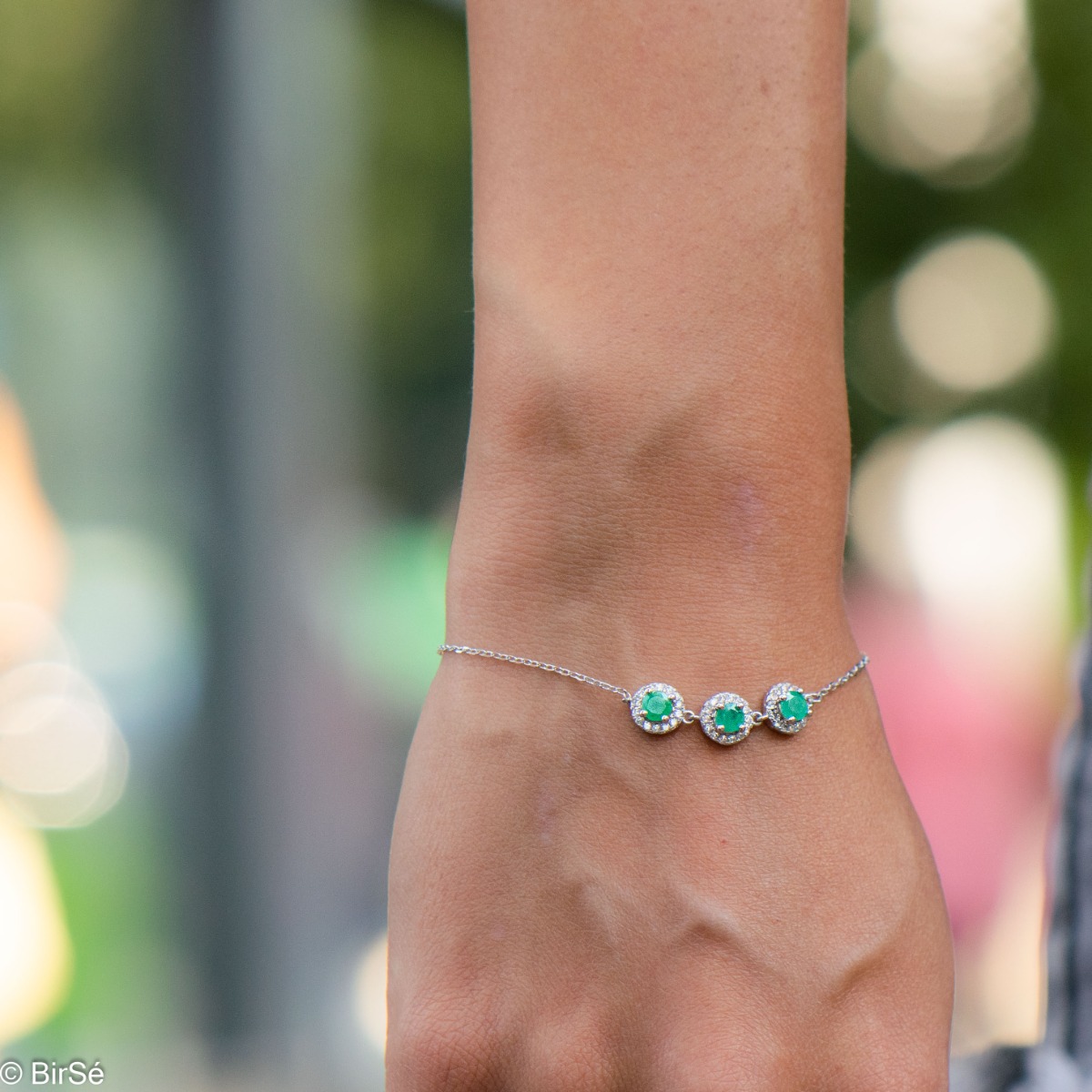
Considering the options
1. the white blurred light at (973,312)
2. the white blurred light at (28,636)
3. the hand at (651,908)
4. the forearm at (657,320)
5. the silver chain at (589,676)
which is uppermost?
the white blurred light at (973,312)

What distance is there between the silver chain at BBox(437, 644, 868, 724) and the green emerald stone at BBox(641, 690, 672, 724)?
0.04 feet

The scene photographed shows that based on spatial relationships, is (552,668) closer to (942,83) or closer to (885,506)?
(885,506)

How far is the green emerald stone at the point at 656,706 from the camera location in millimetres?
778

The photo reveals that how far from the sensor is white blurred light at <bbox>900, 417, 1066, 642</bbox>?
3709mm

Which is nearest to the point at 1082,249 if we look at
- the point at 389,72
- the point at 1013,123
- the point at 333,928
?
the point at 1013,123

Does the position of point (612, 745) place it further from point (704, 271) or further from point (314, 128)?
point (314, 128)

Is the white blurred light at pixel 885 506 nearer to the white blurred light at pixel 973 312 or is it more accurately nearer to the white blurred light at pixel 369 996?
the white blurred light at pixel 973 312

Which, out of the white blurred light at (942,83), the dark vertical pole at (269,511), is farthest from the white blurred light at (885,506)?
the dark vertical pole at (269,511)

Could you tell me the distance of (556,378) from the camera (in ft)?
2.59

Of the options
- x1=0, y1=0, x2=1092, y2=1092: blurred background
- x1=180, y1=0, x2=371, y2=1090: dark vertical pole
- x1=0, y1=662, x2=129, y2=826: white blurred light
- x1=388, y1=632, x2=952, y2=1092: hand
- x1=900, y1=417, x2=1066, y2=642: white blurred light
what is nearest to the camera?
x1=388, y1=632, x2=952, y2=1092: hand

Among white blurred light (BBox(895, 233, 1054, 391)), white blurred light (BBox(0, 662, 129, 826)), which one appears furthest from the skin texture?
white blurred light (BBox(895, 233, 1054, 391))

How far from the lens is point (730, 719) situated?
783 mm

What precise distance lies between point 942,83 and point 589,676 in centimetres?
359

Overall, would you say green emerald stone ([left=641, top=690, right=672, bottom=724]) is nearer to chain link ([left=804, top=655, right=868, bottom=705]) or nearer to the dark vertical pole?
chain link ([left=804, top=655, right=868, bottom=705])
